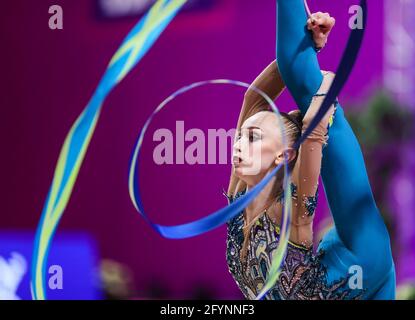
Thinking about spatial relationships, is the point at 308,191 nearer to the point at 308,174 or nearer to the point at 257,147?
the point at 308,174

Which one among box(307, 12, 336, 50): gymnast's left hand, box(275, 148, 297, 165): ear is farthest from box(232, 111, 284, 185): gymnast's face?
box(307, 12, 336, 50): gymnast's left hand

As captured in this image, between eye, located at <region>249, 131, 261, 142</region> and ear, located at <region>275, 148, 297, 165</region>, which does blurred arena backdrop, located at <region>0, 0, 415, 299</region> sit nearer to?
eye, located at <region>249, 131, 261, 142</region>

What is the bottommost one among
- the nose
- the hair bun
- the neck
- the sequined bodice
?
the sequined bodice

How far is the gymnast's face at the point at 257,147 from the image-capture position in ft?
8.52

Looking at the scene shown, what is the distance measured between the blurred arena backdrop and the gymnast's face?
0.32 feet

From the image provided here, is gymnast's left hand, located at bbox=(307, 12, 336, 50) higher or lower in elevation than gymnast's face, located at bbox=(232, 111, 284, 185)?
higher

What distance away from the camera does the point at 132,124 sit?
9.20 feet

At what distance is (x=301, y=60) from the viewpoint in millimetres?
2559

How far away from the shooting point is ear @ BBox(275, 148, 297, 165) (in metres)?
2.57

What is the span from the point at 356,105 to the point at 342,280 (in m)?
0.62

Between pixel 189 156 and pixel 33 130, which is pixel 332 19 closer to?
pixel 189 156

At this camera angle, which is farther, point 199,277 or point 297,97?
point 199,277

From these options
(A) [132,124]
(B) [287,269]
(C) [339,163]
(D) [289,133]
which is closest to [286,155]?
(D) [289,133]
